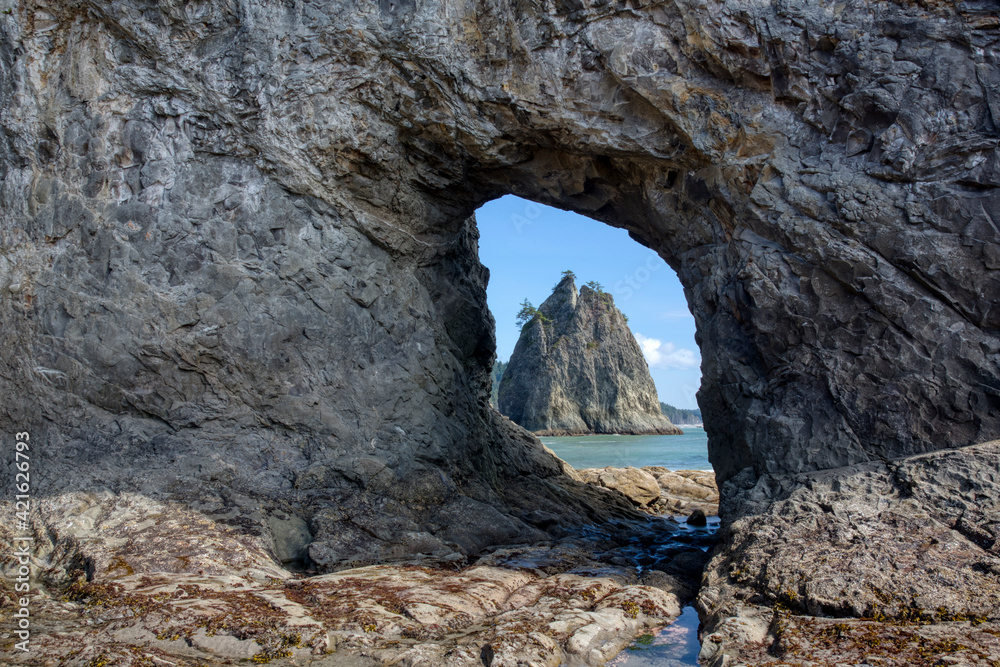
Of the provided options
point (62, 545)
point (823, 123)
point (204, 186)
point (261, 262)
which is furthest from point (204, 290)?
point (823, 123)

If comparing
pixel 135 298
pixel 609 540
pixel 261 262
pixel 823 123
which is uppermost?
pixel 823 123

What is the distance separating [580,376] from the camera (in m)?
58.9

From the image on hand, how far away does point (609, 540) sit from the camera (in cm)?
1112

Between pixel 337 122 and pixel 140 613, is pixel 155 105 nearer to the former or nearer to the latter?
pixel 337 122

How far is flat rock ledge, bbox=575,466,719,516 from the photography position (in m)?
16.5

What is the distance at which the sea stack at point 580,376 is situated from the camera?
189ft

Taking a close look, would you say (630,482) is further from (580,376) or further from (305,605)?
(580,376)

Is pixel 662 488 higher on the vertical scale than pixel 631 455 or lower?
higher

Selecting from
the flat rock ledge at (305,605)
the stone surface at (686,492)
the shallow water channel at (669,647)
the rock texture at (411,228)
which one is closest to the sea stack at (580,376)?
the stone surface at (686,492)

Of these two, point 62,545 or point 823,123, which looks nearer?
point 62,545

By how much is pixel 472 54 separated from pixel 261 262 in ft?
15.2

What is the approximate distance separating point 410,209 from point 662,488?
12.1m

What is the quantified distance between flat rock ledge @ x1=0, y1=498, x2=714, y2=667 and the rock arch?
1184mm

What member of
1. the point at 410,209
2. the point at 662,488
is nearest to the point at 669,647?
the point at 410,209
